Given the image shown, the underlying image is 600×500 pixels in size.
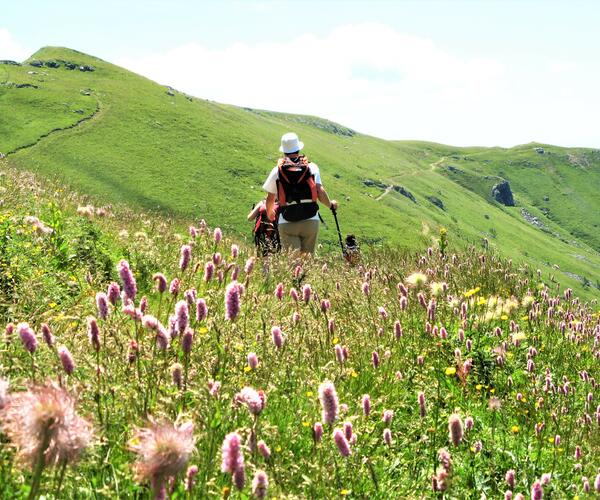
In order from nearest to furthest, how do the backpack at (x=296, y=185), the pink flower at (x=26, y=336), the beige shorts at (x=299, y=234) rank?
the pink flower at (x=26, y=336), the backpack at (x=296, y=185), the beige shorts at (x=299, y=234)

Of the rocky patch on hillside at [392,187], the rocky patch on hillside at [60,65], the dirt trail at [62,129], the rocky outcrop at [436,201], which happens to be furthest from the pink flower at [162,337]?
the rocky outcrop at [436,201]

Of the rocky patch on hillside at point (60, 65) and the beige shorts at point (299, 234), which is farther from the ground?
the rocky patch on hillside at point (60, 65)

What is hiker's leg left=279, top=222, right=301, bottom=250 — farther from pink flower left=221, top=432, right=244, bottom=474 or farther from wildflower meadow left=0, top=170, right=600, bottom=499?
pink flower left=221, top=432, right=244, bottom=474

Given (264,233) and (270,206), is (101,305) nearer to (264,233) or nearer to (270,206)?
(270,206)

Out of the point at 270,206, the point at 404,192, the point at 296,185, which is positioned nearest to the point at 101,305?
the point at 296,185

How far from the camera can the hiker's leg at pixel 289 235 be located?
35.6ft

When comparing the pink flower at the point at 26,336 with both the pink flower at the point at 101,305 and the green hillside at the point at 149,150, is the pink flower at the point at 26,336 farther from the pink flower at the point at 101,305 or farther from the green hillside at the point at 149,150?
the green hillside at the point at 149,150

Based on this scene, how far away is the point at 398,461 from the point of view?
158 inches

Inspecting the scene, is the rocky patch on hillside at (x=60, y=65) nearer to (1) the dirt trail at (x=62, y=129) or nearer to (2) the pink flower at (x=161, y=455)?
(1) the dirt trail at (x=62, y=129)

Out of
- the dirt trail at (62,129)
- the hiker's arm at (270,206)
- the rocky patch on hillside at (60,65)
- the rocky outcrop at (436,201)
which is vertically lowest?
the rocky outcrop at (436,201)

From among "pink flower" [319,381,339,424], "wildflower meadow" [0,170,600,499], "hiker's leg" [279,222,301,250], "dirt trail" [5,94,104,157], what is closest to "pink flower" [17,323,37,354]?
"wildflower meadow" [0,170,600,499]

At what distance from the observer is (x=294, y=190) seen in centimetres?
1026

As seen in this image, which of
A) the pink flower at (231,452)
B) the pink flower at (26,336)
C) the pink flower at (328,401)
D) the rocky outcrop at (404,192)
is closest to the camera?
the pink flower at (231,452)

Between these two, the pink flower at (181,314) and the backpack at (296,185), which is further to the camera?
the backpack at (296,185)
